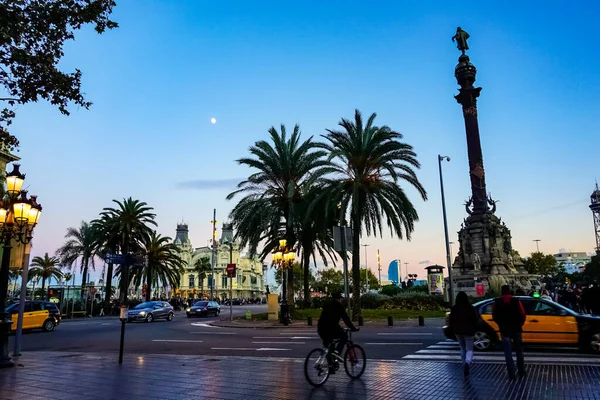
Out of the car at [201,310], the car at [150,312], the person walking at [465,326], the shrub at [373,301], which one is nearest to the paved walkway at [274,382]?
the person walking at [465,326]

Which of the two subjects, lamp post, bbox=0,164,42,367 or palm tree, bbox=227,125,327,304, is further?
palm tree, bbox=227,125,327,304

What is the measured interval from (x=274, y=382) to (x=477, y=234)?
35.7 m

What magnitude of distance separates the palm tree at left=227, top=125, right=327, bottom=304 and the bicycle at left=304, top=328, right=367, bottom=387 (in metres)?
21.6

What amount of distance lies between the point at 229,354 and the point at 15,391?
622 cm

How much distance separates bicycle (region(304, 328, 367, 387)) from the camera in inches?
307

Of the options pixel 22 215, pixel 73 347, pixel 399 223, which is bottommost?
pixel 73 347

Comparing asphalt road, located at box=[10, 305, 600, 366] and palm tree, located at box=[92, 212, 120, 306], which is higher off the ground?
palm tree, located at box=[92, 212, 120, 306]

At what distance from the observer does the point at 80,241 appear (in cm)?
5294

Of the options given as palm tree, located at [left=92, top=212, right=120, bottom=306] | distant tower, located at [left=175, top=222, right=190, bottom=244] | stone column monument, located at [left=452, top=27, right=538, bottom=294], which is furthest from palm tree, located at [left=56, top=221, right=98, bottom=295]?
distant tower, located at [left=175, top=222, right=190, bottom=244]

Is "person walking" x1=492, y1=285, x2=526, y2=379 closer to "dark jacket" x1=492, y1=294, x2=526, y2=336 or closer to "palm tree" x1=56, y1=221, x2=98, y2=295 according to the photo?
"dark jacket" x1=492, y1=294, x2=526, y2=336

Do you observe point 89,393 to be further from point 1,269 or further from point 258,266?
point 258,266

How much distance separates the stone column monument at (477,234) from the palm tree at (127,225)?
30892mm

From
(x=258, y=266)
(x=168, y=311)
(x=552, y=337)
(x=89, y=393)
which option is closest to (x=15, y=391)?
(x=89, y=393)

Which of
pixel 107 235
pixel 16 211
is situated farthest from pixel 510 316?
pixel 107 235
